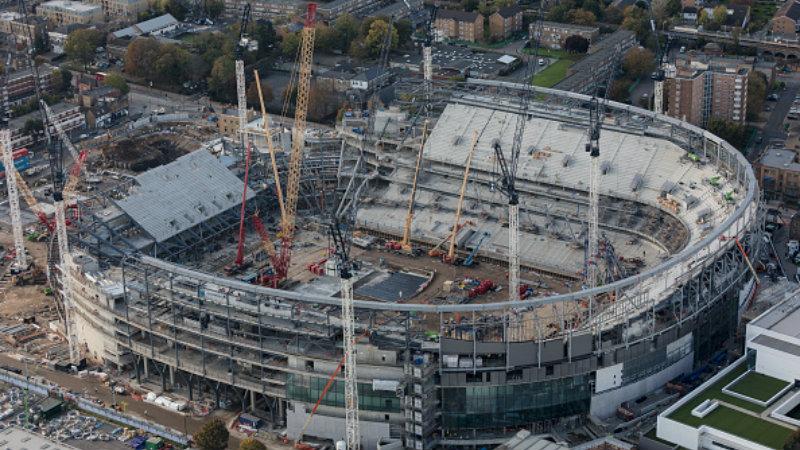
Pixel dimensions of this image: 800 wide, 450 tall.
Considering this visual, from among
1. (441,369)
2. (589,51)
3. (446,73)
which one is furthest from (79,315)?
(589,51)

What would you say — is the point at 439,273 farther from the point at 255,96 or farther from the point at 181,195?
the point at 255,96

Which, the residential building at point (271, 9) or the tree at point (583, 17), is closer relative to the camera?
the tree at point (583, 17)

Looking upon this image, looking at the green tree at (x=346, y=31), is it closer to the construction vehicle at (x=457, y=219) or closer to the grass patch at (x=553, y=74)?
the grass patch at (x=553, y=74)

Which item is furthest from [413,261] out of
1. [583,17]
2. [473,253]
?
[583,17]

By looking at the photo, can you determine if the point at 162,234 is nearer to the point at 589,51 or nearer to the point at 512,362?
the point at 512,362

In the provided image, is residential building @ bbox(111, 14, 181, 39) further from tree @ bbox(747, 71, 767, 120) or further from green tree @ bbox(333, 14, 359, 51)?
tree @ bbox(747, 71, 767, 120)

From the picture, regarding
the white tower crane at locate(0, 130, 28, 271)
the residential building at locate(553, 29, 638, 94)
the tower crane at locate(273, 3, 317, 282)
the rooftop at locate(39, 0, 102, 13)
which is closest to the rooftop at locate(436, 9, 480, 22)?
the residential building at locate(553, 29, 638, 94)

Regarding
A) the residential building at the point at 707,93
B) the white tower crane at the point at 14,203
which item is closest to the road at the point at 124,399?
the white tower crane at the point at 14,203
